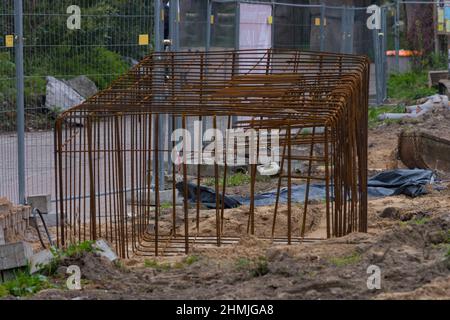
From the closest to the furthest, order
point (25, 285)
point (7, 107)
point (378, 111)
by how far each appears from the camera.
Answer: point (25, 285) → point (7, 107) → point (378, 111)

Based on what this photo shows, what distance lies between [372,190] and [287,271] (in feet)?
22.4

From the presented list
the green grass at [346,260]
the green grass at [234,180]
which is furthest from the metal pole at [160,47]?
the green grass at [346,260]

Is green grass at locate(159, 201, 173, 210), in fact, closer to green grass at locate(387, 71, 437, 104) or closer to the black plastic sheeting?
the black plastic sheeting

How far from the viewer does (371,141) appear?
19.2 m

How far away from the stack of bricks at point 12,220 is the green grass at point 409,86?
49.9ft

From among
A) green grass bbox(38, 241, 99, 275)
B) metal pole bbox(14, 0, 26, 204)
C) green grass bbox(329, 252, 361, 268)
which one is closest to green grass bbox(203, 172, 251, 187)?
metal pole bbox(14, 0, 26, 204)

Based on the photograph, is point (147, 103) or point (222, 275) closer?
point (222, 275)

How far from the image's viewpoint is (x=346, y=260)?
8586 mm

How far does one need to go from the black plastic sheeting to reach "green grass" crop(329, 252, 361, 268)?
4.89 metres

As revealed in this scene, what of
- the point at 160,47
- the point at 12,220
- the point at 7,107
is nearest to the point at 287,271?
the point at 12,220

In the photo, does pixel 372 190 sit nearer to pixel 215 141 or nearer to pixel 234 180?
pixel 234 180
